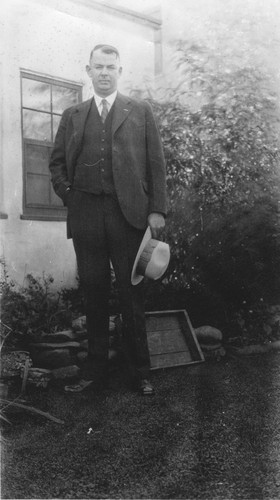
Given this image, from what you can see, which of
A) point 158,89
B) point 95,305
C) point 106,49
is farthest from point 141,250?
point 158,89

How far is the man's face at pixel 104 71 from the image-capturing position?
3.36 meters

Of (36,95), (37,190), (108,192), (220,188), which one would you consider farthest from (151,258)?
(36,95)

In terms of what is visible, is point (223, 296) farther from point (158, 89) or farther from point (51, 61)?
point (51, 61)

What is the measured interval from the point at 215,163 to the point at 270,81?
915 mm

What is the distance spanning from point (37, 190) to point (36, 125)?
0.63 meters

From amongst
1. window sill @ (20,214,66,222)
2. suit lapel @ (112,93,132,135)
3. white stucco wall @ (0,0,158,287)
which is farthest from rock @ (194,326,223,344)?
suit lapel @ (112,93,132,135)

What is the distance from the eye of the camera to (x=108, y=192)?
11.1 feet

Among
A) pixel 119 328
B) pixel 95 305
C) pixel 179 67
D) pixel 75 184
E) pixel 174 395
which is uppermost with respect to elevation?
pixel 179 67

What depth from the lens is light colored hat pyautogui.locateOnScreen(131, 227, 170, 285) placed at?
3.33 meters

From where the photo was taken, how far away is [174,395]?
3.51m

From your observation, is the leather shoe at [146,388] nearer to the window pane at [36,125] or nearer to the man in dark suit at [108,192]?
the man in dark suit at [108,192]

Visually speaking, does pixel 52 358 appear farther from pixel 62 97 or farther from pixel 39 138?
pixel 62 97

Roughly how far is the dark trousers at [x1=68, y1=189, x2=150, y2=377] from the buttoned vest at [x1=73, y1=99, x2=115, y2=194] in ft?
0.20

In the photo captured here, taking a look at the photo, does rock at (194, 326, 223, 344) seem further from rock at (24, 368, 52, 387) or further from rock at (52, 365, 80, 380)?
rock at (24, 368, 52, 387)
